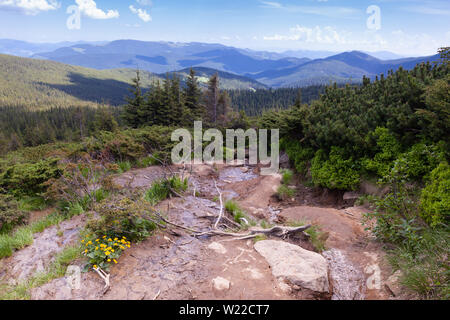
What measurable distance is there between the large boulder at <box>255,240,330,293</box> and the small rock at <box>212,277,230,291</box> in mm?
800

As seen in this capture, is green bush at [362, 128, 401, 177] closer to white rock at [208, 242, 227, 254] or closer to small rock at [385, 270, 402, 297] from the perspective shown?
small rock at [385, 270, 402, 297]

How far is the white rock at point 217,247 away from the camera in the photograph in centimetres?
457

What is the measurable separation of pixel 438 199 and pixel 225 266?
13.6ft

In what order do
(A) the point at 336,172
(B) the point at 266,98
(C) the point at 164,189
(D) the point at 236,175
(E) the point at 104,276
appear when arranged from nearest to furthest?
(E) the point at 104,276, (C) the point at 164,189, (A) the point at 336,172, (D) the point at 236,175, (B) the point at 266,98

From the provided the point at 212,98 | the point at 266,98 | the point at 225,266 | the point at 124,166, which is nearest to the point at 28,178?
the point at 124,166

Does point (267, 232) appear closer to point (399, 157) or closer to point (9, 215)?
point (399, 157)

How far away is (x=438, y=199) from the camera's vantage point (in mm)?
4637

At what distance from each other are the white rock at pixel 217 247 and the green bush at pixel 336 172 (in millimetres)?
5031

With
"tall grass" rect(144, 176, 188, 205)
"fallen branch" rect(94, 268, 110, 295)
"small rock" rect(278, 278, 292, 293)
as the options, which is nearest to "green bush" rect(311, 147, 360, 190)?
"tall grass" rect(144, 176, 188, 205)

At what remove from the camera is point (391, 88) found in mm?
8219

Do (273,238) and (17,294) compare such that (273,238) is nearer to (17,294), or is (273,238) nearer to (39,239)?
(17,294)

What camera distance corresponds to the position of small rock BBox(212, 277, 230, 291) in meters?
3.48

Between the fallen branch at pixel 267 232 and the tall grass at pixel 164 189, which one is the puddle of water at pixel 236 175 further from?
the fallen branch at pixel 267 232
